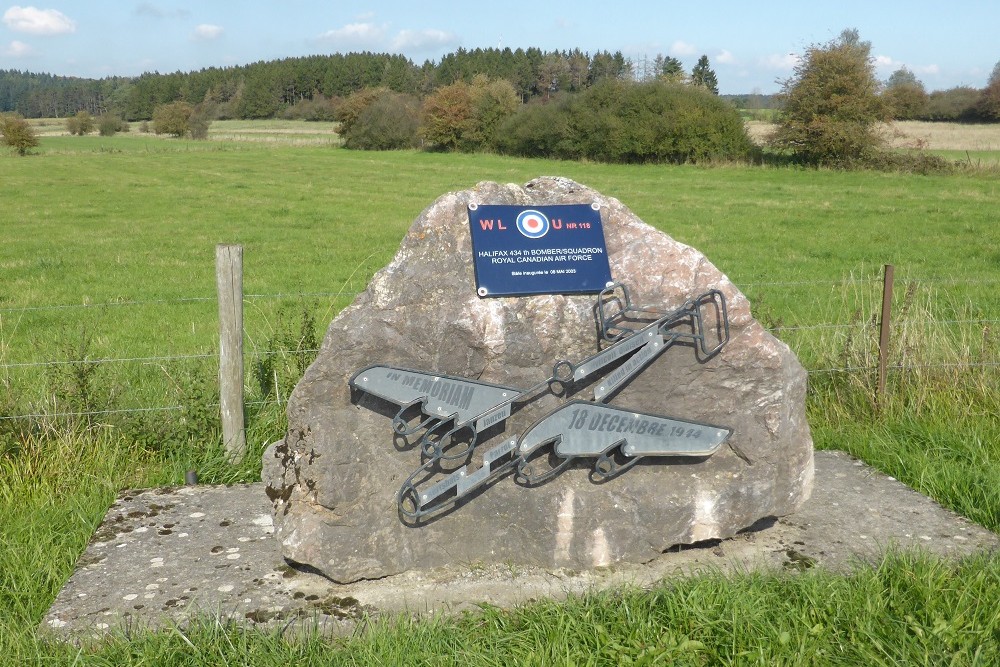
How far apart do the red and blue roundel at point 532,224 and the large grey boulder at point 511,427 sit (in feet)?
0.58

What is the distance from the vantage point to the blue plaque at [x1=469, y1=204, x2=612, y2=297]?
4535 mm

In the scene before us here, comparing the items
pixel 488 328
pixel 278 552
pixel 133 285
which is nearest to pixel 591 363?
pixel 488 328

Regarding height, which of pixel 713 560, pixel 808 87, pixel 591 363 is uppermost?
pixel 808 87

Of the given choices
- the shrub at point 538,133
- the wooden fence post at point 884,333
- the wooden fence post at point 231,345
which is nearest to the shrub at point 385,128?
the shrub at point 538,133

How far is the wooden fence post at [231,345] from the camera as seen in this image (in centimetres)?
561

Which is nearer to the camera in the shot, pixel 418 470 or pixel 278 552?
pixel 418 470

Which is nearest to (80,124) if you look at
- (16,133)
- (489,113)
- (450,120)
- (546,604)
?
(16,133)

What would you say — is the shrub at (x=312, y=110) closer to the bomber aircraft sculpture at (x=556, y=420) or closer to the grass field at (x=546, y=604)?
the grass field at (x=546, y=604)

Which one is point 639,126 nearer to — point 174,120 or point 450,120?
point 450,120

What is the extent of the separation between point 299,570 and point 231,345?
5.92 ft

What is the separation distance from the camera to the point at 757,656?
362cm

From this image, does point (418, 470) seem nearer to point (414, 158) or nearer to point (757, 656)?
point (757, 656)

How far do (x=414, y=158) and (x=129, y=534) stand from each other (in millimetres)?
46547

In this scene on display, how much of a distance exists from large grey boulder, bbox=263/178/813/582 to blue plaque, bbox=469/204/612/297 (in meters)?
0.07
